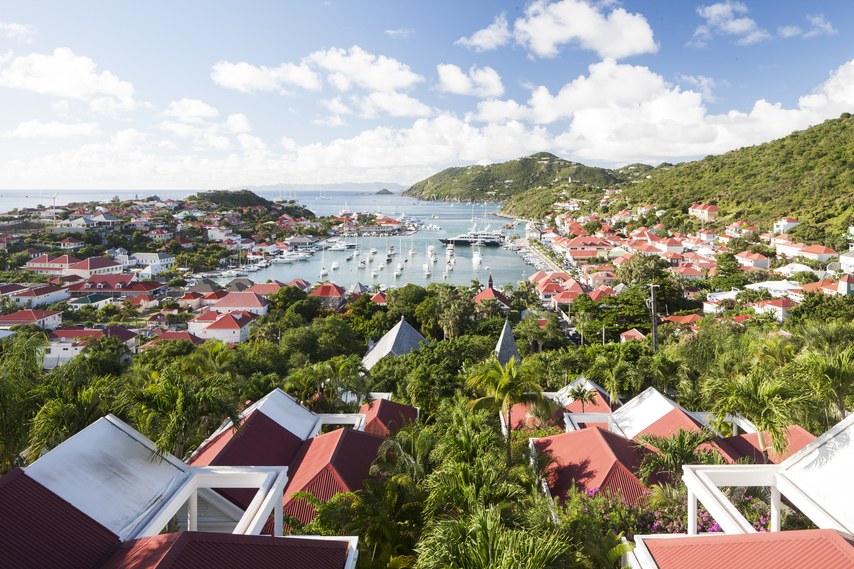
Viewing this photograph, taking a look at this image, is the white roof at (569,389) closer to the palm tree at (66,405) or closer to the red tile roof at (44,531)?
the palm tree at (66,405)

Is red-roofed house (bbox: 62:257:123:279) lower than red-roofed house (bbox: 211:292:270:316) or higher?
higher

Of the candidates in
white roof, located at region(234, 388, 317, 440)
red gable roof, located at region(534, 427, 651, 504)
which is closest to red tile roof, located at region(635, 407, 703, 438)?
red gable roof, located at region(534, 427, 651, 504)

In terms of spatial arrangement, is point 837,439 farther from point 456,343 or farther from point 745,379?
point 456,343

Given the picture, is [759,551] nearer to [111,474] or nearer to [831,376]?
[831,376]

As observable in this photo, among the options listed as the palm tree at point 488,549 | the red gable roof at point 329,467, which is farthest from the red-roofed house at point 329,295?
the palm tree at point 488,549

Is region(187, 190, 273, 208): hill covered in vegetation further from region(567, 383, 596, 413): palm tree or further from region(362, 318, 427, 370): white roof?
region(567, 383, 596, 413): palm tree
